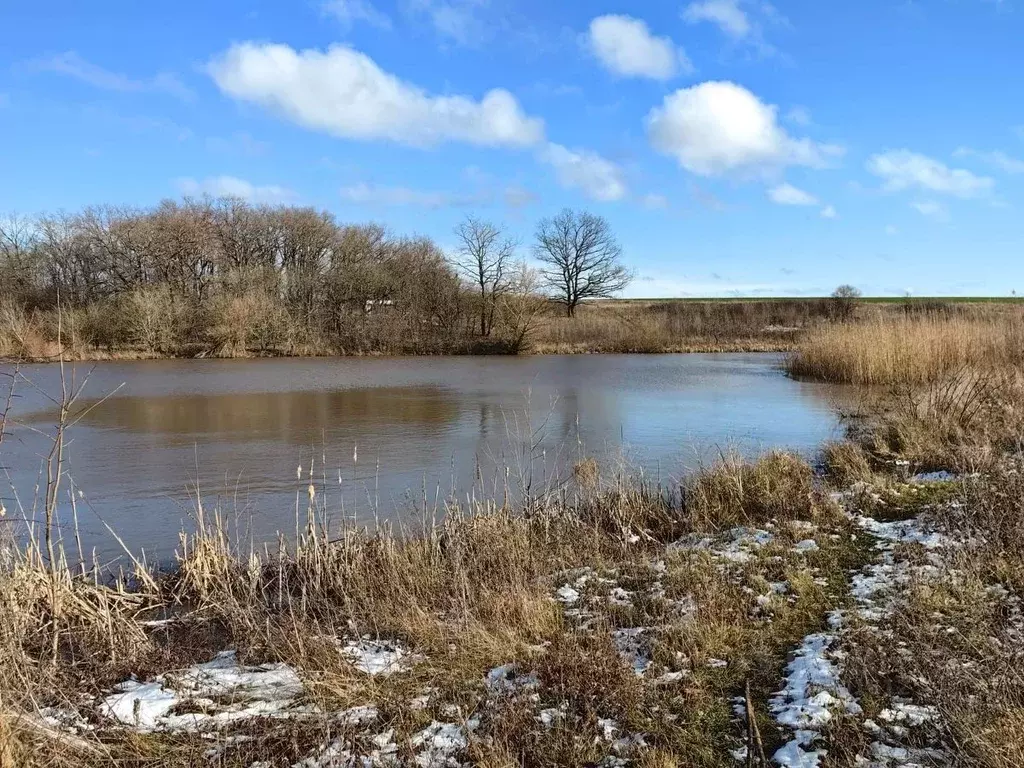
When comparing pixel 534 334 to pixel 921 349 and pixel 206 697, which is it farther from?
pixel 206 697

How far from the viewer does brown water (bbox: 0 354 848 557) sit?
6836 mm

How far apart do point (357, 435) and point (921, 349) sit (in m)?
11.8

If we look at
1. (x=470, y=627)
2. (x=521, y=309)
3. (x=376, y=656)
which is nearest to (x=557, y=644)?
(x=470, y=627)

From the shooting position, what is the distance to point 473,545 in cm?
507

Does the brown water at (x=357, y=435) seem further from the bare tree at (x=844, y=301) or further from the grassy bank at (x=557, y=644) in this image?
the bare tree at (x=844, y=301)

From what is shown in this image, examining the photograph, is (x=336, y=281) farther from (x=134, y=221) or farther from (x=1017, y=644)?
(x=1017, y=644)

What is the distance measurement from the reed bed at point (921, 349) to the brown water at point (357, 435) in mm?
1093

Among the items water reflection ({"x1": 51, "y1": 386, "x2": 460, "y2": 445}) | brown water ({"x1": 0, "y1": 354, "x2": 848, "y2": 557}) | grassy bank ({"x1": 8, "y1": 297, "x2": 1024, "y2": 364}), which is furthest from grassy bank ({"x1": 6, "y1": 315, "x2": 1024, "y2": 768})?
grassy bank ({"x1": 8, "y1": 297, "x2": 1024, "y2": 364})

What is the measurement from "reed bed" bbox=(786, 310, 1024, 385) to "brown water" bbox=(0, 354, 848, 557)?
109 cm

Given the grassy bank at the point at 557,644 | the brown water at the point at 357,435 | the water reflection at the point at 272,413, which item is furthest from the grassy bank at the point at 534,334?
the grassy bank at the point at 557,644

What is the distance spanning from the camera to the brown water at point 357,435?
684 centimetres

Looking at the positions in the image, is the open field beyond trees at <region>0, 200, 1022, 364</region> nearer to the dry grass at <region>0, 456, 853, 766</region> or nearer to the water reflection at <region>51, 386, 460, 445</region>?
the water reflection at <region>51, 386, 460, 445</region>

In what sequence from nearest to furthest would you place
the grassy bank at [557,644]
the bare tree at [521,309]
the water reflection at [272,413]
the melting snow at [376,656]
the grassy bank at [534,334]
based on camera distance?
the grassy bank at [557,644], the melting snow at [376,656], the water reflection at [272,413], the grassy bank at [534,334], the bare tree at [521,309]

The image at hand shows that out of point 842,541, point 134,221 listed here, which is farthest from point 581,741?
point 134,221
